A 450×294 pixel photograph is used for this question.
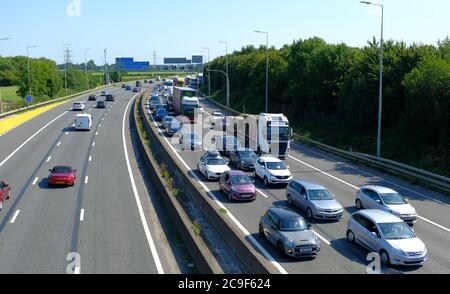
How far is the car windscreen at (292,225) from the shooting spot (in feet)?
62.4

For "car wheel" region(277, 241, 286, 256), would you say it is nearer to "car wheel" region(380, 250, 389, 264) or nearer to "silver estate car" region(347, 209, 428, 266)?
"silver estate car" region(347, 209, 428, 266)

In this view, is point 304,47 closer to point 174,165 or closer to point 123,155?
point 123,155

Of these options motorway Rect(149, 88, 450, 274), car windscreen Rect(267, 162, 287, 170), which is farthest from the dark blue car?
car windscreen Rect(267, 162, 287, 170)

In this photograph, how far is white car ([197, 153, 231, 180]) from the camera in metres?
31.5

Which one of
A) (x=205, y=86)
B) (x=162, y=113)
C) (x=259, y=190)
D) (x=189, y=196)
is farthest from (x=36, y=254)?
(x=205, y=86)

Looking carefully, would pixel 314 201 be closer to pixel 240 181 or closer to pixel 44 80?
pixel 240 181

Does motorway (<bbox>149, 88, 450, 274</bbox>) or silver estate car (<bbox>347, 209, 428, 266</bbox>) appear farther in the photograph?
motorway (<bbox>149, 88, 450, 274</bbox>)

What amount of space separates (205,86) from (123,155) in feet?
315

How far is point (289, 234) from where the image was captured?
18656 millimetres

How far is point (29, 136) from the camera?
51.0 meters

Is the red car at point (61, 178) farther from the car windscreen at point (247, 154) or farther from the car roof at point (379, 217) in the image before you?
the car roof at point (379, 217)

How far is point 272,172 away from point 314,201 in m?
6.67

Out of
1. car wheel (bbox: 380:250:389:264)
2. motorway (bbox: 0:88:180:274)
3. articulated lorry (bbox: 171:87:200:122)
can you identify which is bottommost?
motorway (bbox: 0:88:180:274)

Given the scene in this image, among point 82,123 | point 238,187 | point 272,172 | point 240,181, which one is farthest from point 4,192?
point 82,123
